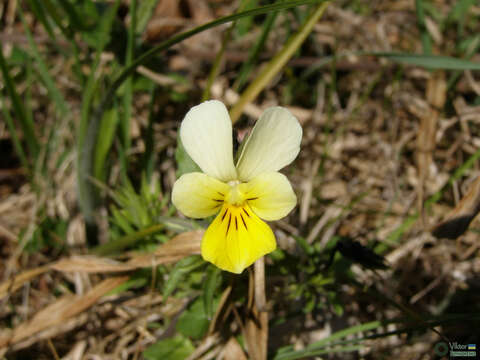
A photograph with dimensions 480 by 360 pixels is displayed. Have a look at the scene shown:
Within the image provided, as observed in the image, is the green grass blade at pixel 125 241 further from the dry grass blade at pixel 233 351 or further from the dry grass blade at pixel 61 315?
the dry grass blade at pixel 233 351

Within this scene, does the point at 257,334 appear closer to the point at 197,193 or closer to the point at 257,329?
the point at 257,329

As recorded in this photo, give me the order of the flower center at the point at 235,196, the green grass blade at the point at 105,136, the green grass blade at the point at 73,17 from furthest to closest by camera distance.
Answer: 1. the green grass blade at the point at 105,136
2. the green grass blade at the point at 73,17
3. the flower center at the point at 235,196

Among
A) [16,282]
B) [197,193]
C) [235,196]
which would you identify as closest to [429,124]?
[235,196]

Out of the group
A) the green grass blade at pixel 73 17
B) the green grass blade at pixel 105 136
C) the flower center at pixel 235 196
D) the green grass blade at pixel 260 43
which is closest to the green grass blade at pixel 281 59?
the green grass blade at pixel 260 43

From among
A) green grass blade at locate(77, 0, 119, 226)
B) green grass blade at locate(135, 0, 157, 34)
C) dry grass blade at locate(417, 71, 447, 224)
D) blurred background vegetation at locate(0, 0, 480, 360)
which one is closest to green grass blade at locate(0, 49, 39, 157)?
blurred background vegetation at locate(0, 0, 480, 360)

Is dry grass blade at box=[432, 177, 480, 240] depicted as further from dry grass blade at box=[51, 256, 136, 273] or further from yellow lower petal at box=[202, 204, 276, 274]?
dry grass blade at box=[51, 256, 136, 273]

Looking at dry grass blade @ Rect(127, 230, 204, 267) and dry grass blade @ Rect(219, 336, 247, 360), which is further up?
dry grass blade @ Rect(127, 230, 204, 267)
